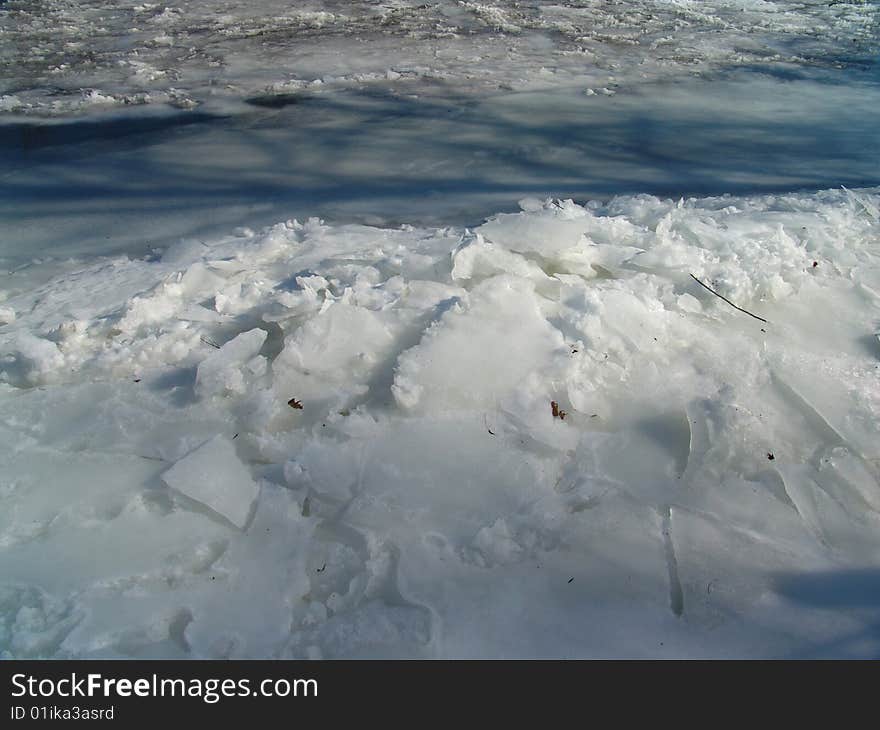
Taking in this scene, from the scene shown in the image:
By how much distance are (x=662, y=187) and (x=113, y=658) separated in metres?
2.79

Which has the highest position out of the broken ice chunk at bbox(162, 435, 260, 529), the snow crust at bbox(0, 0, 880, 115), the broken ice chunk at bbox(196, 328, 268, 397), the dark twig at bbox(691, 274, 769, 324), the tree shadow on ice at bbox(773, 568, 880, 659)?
the snow crust at bbox(0, 0, 880, 115)

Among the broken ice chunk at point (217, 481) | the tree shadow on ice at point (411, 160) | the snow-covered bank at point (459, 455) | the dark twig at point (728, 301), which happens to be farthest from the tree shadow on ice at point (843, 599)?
the tree shadow on ice at point (411, 160)

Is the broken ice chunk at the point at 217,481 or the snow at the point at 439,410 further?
the broken ice chunk at the point at 217,481

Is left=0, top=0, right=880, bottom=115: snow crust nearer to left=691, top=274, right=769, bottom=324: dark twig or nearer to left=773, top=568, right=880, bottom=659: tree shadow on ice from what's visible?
left=691, top=274, right=769, bottom=324: dark twig

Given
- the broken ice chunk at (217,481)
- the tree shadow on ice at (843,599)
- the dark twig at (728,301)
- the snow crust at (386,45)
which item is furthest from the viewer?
the snow crust at (386,45)

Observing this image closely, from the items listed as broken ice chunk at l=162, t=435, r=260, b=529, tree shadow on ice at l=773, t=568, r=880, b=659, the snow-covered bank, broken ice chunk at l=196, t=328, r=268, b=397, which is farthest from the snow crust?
tree shadow on ice at l=773, t=568, r=880, b=659

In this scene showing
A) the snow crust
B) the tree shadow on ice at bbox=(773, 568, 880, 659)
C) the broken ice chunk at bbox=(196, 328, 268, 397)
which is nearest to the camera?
the tree shadow on ice at bbox=(773, 568, 880, 659)

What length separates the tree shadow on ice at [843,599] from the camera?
109 centimetres

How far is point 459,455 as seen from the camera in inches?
57.1

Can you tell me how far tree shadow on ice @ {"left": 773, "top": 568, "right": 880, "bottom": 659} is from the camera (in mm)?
1094

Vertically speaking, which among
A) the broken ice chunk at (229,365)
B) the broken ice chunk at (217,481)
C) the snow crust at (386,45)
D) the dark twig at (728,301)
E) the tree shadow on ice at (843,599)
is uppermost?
the snow crust at (386,45)

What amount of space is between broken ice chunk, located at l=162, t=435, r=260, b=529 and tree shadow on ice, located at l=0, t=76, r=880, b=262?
4.72ft

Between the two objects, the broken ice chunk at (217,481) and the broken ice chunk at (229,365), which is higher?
the broken ice chunk at (229,365)

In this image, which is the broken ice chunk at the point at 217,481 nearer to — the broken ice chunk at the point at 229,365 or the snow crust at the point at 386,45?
the broken ice chunk at the point at 229,365
